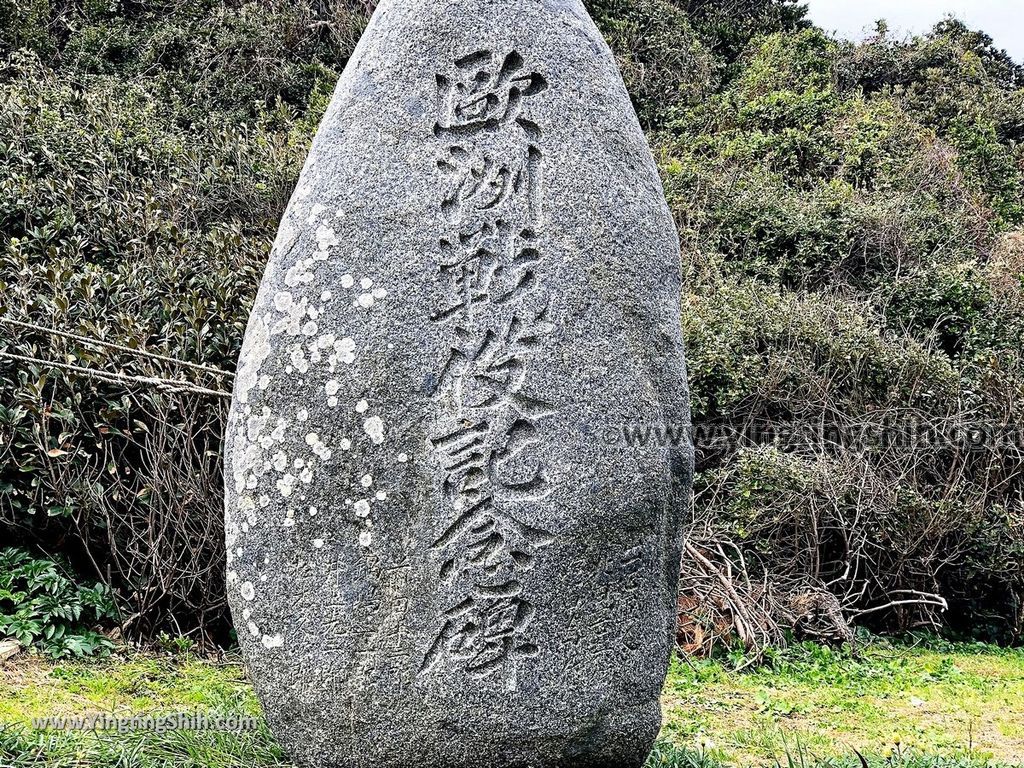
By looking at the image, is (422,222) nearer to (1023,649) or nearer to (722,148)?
(1023,649)

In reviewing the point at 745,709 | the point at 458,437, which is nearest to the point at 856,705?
the point at 745,709

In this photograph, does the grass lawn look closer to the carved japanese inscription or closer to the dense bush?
the dense bush

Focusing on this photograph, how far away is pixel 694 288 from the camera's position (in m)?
8.46

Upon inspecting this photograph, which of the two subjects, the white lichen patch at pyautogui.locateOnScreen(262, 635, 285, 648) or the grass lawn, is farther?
the grass lawn

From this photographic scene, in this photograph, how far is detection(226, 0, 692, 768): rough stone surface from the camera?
2836 millimetres

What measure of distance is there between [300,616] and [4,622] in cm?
280

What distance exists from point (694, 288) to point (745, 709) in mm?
4129

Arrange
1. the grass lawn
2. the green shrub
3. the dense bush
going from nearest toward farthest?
the grass lawn, the green shrub, the dense bush

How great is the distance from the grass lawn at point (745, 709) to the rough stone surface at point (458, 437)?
655 millimetres

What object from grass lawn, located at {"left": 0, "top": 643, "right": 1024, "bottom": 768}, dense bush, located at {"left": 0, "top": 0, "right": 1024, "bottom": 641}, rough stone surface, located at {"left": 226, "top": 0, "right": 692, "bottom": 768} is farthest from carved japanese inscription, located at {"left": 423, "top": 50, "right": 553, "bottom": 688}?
dense bush, located at {"left": 0, "top": 0, "right": 1024, "bottom": 641}

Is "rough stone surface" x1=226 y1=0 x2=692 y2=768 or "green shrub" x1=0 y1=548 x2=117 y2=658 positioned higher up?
"rough stone surface" x1=226 y1=0 x2=692 y2=768

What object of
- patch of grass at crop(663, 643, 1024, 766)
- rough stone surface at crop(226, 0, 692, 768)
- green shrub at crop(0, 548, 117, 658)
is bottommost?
patch of grass at crop(663, 643, 1024, 766)

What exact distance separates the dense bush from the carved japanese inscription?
2.23 metres

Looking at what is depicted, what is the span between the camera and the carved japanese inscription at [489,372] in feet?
9.32
